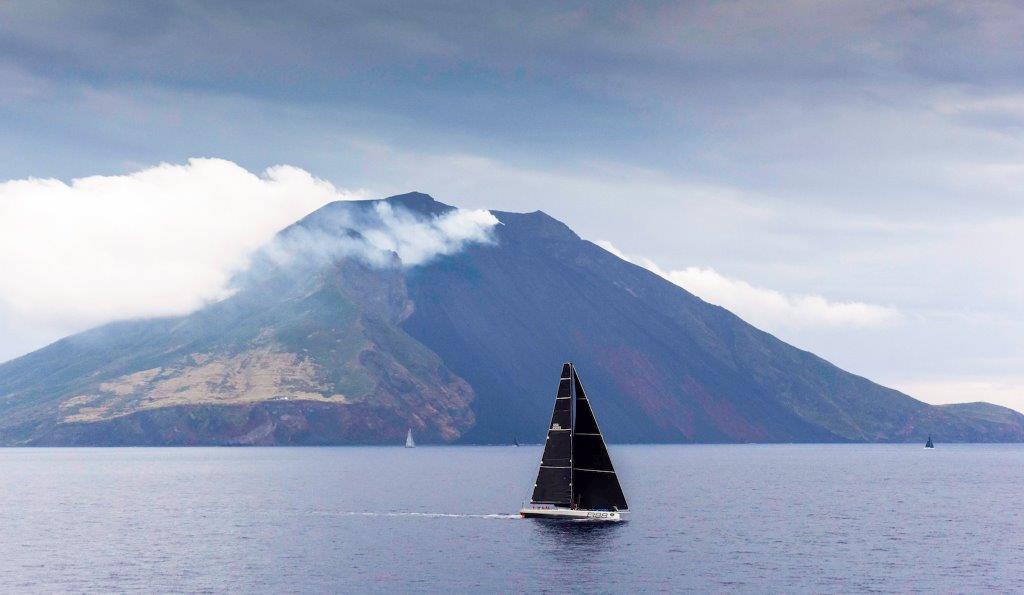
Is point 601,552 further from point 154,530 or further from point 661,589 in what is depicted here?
point 154,530

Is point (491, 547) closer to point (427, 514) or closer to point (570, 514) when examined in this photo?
point (570, 514)

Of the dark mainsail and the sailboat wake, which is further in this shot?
the sailboat wake

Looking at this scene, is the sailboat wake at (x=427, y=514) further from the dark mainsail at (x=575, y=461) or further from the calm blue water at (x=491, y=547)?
the dark mainsail at (x=575, y=461)

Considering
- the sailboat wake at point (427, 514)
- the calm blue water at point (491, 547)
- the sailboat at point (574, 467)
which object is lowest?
the calm blue water at point (491, 547)

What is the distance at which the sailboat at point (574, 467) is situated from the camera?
11969cm

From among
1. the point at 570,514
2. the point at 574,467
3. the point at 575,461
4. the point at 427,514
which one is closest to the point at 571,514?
the point at 570,514

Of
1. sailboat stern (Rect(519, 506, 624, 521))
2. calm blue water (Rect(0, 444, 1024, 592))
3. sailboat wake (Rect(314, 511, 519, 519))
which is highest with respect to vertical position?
sailboat stern (Rect(519, 506, 624, 521))

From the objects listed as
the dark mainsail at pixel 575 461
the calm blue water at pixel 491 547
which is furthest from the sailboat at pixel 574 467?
the calm blue water at pixel 491 547

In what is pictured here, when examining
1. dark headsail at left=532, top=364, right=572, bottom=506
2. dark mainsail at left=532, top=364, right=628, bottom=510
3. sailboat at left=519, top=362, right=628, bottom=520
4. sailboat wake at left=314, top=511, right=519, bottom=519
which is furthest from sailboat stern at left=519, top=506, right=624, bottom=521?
sailboat wake at left=314, top=511, right=519, bottom=519

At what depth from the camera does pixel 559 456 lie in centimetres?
12119

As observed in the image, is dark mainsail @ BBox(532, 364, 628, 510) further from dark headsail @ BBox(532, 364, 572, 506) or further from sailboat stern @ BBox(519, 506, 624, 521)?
sailboat stern @ BBox(519, 506, 624, 521)

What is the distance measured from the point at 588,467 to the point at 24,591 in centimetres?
5658

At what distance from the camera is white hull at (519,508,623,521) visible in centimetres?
12269

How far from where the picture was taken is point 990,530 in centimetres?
13812
